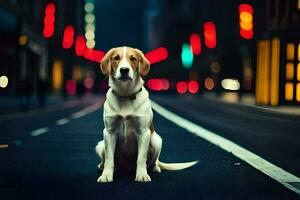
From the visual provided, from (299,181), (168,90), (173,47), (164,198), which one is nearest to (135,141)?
(164,198)

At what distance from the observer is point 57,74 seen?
74062mm

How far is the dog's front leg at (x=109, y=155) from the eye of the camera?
22.3 feet

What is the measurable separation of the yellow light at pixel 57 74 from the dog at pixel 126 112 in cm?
6536

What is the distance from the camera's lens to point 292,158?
1008 centimetres

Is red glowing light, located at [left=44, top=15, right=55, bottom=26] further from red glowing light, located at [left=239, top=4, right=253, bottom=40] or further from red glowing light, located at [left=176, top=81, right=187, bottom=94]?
red glowing light, located at [left=176, top=81, right=187, bottom=94]

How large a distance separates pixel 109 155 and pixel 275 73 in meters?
30.3

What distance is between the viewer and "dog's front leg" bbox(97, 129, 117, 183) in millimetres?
6809

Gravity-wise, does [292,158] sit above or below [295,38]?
below

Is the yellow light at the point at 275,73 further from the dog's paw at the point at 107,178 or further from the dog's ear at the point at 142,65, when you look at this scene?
the dog's paw at the point at 107,178

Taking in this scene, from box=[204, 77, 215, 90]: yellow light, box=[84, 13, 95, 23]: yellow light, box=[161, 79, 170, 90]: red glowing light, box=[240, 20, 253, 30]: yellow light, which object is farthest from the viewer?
box=[84, 13, 95, 23]: yellow light

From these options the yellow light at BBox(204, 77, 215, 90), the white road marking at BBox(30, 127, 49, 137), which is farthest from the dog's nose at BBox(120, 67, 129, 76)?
the yellow light at BBox(204, 77, 215, 90)

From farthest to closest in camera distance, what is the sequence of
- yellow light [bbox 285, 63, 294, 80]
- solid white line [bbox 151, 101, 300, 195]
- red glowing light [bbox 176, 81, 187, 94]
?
red glowing light [bbox 176, 81, 187, 94] → yellow light [bbox 285, 63, 294, 80] → solid white line [bbox 151, 101, 300, 195]

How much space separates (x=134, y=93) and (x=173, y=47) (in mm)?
114944

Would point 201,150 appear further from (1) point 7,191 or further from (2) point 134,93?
(1) point 7,191
